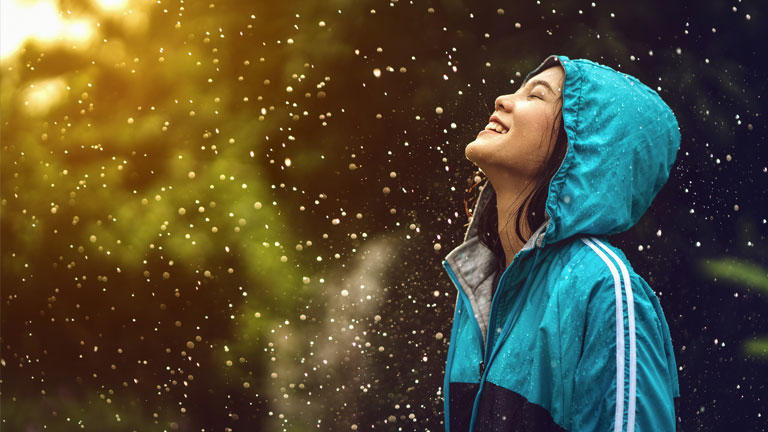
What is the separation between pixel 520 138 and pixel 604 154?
10 cm

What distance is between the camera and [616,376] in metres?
0.66

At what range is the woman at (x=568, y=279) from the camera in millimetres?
678

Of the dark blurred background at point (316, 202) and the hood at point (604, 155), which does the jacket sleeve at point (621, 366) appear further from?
the dark blurred background at point (316, 202)

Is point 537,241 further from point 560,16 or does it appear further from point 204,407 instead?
point 204,407

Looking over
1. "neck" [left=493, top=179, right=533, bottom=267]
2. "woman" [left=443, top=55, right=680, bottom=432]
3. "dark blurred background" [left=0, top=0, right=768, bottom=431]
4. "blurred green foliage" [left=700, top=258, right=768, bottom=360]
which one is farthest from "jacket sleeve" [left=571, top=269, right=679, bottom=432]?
"blurred green foliage" [left=700, top=258, right=768, bottom=360]

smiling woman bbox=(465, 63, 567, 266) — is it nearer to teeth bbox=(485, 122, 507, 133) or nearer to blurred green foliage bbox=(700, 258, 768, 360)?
teeth bbox=(485, 122, 507, 133)

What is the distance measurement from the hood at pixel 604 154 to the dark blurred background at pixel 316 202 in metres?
0.24

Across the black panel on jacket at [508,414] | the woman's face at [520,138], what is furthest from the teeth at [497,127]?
the black panel on jacket at [508,414]

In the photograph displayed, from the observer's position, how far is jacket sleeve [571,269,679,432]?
653 mm

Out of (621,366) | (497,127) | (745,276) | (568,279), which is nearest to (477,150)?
(497,127)

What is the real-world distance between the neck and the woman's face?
1cm

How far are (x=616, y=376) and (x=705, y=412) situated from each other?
549mm

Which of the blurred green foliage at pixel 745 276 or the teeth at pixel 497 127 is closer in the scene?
the teeth at pixel 497 127

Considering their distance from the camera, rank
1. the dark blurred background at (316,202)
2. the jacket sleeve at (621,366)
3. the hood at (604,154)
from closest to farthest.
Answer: the jacket sleeve at (621,366), the hood at (604,154), the dark blurred background at (316,202)
